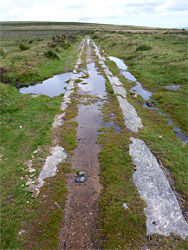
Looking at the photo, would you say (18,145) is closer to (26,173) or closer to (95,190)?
(26,173)

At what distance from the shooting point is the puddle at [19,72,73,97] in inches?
1010

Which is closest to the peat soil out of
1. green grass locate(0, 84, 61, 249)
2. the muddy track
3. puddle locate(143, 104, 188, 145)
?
the muddy track

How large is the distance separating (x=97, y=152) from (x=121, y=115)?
7140 millimetres

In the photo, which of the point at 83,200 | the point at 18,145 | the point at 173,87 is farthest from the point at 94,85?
the point at 83,200

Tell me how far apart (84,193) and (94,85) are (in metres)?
22.3

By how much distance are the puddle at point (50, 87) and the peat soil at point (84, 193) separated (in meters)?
9.47

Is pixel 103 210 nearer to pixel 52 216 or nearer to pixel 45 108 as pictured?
pixel 52 216

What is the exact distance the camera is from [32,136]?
14617 millimetres

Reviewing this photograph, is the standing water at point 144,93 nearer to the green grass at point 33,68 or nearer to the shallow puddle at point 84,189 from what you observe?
the shallow puddle at point 84,189

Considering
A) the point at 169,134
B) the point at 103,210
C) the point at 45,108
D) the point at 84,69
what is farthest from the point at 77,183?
the point at 84,69

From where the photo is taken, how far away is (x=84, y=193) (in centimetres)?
973

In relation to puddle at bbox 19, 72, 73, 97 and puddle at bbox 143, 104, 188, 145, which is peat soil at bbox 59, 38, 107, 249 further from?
puddle at bbox 19, 72, 73, 97

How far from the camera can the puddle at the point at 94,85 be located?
1013 inches

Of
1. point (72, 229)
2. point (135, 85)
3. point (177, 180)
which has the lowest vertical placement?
point (72, 229)
